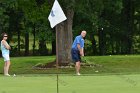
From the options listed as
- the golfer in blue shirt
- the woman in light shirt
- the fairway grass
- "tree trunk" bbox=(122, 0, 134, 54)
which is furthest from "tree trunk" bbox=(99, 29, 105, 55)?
the fairway grass

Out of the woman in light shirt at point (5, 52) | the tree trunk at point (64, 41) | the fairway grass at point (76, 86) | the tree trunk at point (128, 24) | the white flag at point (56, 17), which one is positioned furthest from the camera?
the tree trunk at point (128, 24)

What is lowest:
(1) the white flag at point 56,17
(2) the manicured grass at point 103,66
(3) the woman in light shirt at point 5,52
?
(2) the manicured grass at point 103,66

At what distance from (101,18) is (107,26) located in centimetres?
165

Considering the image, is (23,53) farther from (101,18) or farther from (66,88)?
(66,88)

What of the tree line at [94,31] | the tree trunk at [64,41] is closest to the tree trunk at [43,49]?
the tree line at [94,31]

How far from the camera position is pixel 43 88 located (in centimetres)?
1552

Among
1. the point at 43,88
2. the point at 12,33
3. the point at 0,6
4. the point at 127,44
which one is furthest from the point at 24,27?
the point at 43,88

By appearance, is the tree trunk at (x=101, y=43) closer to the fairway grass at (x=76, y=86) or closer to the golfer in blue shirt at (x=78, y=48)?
the golfer in blue shirt at (x=78, y=48)

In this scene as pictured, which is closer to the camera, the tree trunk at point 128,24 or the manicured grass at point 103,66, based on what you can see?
the manicured grass at point 103,66

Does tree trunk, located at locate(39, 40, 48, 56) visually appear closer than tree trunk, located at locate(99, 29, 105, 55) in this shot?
Yes

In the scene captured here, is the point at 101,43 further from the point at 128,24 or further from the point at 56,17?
the point at 56,17

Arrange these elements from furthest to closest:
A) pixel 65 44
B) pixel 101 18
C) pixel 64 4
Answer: pixel 101 18
pixel 65 44
pixel 64 4

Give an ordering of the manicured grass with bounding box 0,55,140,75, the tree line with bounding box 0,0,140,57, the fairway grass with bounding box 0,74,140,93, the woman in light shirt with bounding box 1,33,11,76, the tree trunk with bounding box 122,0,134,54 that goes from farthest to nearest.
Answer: the tree trunk with bounding box 122,0,134,54 → the tree line with bounding box 0,0,140,57 → the manicured grass with bounding box 0,55,140,75 → the woman in light shirt with bounding box 1,33,11,76 → the fairway grass with bounding box 0,74,140,93

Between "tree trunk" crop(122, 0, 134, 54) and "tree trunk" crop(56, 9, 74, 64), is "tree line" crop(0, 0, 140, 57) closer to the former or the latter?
"tree trunk" crop(122, 0, 134, 54)
